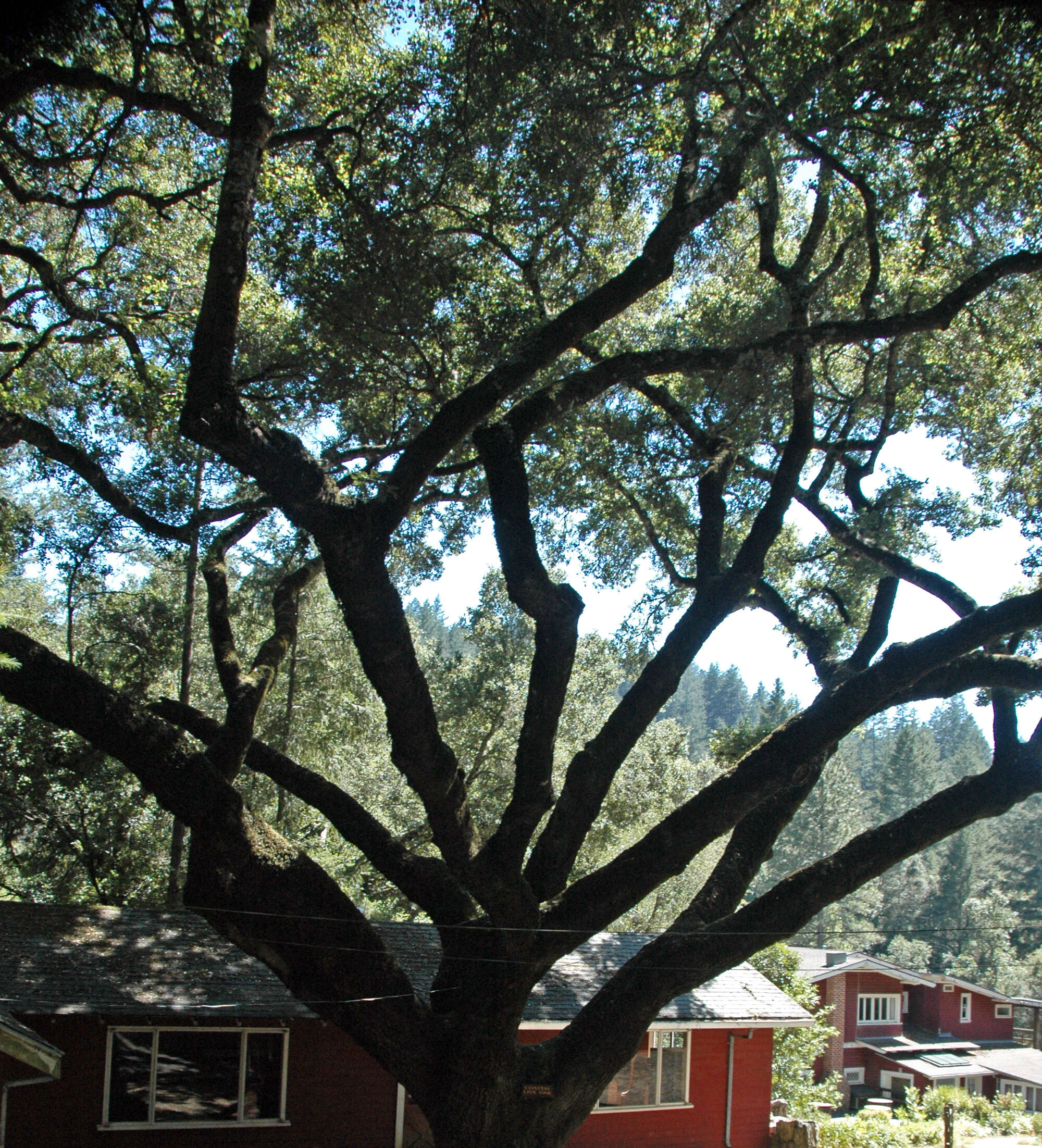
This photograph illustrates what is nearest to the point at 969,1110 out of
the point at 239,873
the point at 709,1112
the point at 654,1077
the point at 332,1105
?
the point at 709,1112

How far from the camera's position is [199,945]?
40.5 ft

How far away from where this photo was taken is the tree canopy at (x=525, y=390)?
8.15 meters

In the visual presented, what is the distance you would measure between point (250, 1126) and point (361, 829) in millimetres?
5159

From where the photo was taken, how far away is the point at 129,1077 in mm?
11312

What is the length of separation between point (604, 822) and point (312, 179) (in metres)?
14.9

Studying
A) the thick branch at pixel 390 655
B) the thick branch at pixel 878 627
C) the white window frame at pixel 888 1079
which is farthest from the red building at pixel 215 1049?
the white window frame at pixel 888 1079

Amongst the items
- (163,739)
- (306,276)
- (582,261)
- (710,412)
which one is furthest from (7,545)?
(710,412)

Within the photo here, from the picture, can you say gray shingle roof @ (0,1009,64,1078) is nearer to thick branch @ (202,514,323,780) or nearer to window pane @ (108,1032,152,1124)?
thick branch @ (202,514,323,780)

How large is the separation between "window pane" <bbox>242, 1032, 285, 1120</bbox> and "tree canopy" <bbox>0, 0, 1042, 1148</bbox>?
248 centimetres

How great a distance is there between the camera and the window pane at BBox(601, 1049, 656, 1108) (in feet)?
45.3

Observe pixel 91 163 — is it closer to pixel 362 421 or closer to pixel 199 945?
pixel 362 421

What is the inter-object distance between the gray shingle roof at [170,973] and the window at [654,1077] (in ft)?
2.44

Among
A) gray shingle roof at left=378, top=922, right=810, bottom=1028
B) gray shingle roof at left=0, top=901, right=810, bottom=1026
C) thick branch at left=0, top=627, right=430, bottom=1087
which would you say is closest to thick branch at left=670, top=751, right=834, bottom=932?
gray shingle roof at left=0, top=901, right=810, bottom=1026

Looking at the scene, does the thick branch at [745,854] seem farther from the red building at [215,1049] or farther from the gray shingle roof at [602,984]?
the red building at [215,1049]
